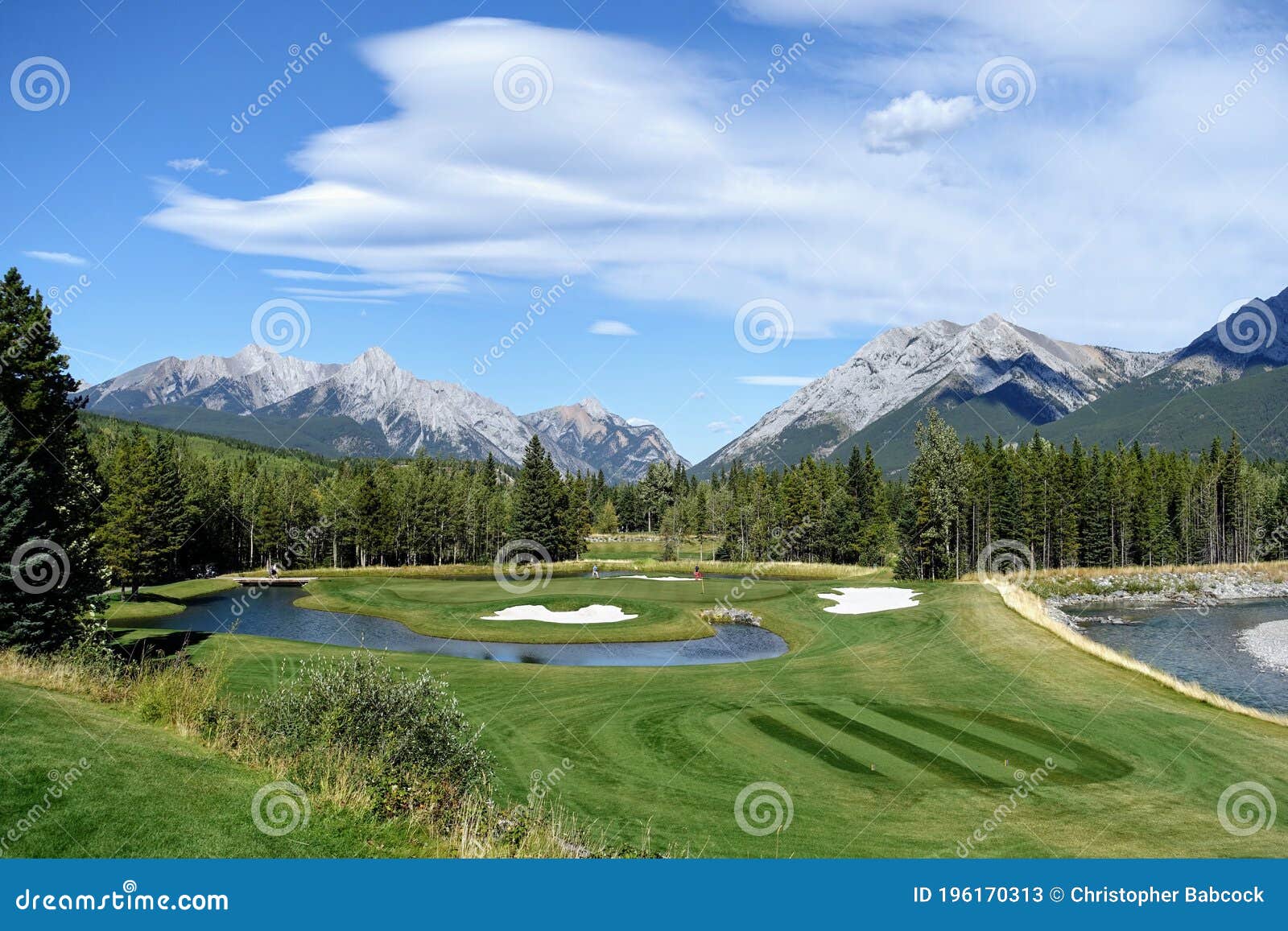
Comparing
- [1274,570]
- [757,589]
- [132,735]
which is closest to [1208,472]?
[1274,570]

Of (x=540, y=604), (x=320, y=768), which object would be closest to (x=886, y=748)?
(x=320, y=768)

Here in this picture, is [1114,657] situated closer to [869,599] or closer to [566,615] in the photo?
[869,599]

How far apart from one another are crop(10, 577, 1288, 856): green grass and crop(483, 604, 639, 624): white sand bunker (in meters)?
15.4

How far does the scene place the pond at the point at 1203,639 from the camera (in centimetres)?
3284

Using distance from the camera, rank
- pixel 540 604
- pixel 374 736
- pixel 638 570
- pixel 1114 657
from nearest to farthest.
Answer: pixel 374 736, pixel 1114 657, pixel 540 604, pixel 638 570

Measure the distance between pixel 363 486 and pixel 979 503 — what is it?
247 ft

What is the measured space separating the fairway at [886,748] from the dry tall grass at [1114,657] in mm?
736

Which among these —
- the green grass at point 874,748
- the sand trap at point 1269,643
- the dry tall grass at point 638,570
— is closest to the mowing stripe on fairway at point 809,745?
the green grass at point 874,748

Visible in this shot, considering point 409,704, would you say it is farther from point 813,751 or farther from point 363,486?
point 363,486

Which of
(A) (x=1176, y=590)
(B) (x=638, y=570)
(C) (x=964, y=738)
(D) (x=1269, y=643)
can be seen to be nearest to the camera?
(C) (x=964, y=738)

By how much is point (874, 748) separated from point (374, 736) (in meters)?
13.6

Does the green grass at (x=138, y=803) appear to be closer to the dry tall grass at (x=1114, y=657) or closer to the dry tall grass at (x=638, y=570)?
the dry tall grass at (x=1114, y=657)

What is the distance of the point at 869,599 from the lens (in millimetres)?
50281

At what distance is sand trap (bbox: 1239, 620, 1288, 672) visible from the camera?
38.8 m
